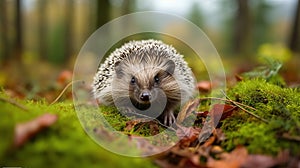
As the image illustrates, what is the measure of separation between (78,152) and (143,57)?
2856 mm

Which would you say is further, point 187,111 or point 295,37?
point 295,37

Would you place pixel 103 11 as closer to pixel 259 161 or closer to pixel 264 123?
pixel 264 123

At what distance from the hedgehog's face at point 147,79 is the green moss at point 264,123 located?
115cm

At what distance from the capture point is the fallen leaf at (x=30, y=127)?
2.87 meters

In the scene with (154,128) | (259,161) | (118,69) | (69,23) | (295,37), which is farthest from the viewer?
(69,23)

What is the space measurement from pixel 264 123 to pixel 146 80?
6.90ft

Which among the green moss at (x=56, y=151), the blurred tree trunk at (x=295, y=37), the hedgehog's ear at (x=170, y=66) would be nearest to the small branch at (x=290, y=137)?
the green moss at (x=56, y=151)

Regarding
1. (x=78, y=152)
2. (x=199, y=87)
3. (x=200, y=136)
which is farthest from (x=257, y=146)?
(x=199, y=87)

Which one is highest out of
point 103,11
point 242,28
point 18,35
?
point 242,28

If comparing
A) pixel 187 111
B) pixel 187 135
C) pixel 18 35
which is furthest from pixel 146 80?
pixel 18 35

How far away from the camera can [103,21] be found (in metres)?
15.5

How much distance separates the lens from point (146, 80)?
5.23 metres

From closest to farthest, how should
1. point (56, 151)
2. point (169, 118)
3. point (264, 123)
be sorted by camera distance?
point (56, 151) < point (264, 123) < point (169, 118)

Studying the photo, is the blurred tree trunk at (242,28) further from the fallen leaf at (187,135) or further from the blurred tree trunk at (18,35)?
the fallen leaf at (187,135)
